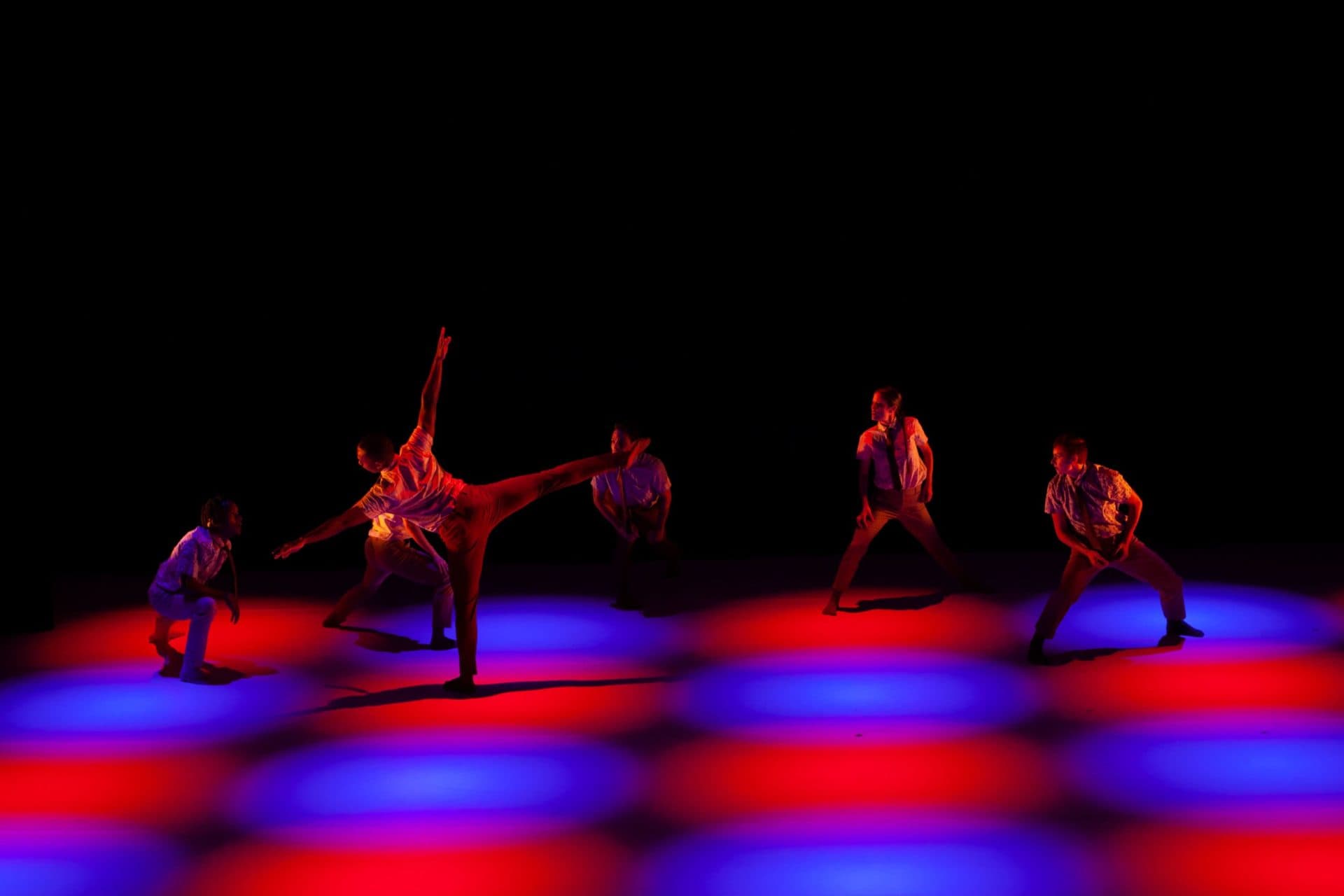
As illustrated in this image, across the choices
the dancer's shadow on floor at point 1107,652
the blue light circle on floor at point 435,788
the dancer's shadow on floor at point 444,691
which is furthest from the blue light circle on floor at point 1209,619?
the blue light circle on floor at point 435,788

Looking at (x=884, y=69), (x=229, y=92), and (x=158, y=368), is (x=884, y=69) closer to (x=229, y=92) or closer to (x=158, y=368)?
(x=229, y=92)

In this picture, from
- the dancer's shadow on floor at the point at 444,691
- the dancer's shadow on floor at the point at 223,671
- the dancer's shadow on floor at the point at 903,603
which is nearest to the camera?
the dancer's shadow on floor at the point at 444,691

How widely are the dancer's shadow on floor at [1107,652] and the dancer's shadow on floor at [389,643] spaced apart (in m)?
3.45

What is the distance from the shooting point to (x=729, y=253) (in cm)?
1216

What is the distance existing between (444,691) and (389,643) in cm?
115

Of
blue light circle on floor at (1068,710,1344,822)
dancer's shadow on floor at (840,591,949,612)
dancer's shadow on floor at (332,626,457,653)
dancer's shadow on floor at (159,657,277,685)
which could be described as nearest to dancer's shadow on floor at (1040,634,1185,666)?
blue light circle on floor at (1068,710,1344,822)

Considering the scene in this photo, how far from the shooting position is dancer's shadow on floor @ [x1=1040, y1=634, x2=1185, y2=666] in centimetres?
916

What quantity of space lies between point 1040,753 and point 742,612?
302 centimetres

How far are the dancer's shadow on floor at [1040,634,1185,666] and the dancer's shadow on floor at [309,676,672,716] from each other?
2127 mm

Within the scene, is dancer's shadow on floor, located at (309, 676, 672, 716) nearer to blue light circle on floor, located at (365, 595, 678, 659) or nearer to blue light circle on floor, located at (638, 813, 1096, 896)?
blue light circle on floor, located at (365, 595, 678, 659)

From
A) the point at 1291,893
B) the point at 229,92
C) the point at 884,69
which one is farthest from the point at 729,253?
the point at 1291,893

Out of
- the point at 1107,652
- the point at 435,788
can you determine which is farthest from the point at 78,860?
the point at 1107,652

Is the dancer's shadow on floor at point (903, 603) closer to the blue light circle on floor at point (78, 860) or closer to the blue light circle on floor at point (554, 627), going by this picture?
the blue light circle on floor at point (554, 627)

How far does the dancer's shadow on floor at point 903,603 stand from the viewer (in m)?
10.5
